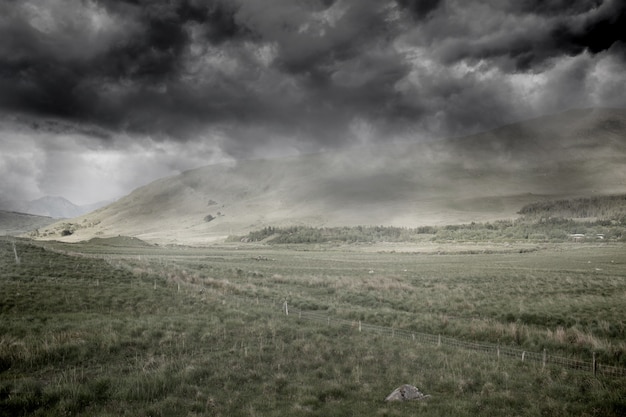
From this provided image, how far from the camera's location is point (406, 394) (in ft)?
40.7

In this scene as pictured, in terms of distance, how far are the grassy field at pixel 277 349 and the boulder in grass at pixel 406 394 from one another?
0.40 meters

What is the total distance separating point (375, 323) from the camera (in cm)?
2623

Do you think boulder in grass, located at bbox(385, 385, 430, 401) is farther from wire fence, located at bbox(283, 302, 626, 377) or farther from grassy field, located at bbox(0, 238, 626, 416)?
wire fence, located at bbox(283, 302, 626, 377)

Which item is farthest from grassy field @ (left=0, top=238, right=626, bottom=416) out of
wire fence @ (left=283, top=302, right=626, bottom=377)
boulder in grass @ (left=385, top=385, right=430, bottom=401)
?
wire fence @ (left=283, top=302, right=626, bottom=377)

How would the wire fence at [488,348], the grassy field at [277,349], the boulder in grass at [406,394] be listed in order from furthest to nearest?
the wire fence at [488,348] → the boulder in grass at [406,394] → the grassy field at [277,349]

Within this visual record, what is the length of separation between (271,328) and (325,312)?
30.5ft

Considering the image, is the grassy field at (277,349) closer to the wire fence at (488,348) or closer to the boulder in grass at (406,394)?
the boulder in grass at (406,394)

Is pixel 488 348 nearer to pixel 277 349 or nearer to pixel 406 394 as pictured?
pixel 406 394

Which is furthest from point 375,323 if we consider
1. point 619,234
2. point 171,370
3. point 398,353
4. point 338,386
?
point 619,234

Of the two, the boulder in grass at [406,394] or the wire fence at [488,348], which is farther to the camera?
the wire fence at [488,348]

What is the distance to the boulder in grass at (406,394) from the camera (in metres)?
12.2

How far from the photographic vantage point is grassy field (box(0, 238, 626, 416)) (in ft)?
38.0

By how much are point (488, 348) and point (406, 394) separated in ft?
32.7

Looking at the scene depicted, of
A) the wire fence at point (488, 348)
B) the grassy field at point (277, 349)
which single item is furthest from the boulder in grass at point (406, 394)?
the wire fence at point (488, 348)
